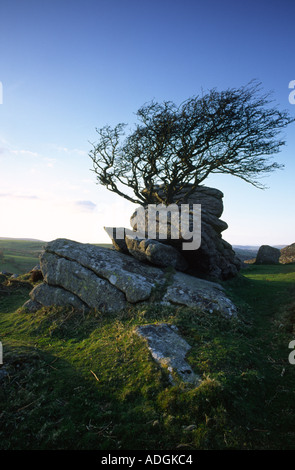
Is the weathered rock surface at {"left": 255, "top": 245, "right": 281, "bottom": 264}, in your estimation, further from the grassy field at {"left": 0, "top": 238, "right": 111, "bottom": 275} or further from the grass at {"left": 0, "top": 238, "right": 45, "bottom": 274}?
the grass at {"left": 0, "top": 238, "right": 45, "bottom": 274}

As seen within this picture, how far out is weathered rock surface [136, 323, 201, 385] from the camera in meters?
6.64

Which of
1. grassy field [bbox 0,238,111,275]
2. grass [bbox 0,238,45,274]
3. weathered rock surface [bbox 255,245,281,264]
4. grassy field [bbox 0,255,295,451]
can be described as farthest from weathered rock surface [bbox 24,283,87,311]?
weathered rock surface [bbox 255,245,281,264]

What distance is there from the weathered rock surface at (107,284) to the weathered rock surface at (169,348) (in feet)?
9.63

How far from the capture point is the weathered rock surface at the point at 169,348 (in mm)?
6639

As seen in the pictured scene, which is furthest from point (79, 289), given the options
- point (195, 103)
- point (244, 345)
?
point (195, 103)

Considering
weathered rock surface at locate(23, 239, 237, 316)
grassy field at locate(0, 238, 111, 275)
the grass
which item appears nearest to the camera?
weathered rock surface at locate(23, 239, 237, 316)

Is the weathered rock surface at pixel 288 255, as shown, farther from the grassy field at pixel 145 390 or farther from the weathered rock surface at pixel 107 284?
the grassy field at pixel 145 390

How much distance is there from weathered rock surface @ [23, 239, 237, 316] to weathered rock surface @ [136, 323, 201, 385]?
9.63 feet

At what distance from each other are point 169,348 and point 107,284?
5.72 metres

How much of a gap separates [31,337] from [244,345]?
28.2 feet

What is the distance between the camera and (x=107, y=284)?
12672 millimetres

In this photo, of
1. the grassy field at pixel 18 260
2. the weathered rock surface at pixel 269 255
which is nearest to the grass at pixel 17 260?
the grassy field at pixel 18 260

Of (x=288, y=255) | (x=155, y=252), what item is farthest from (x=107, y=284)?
(x=288, y=255)
